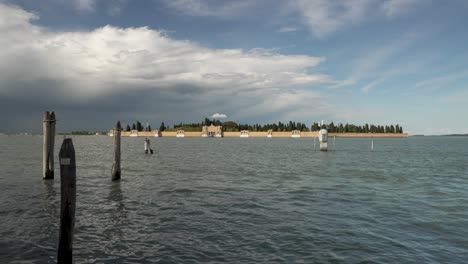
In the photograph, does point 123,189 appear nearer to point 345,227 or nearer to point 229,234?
point 229,234

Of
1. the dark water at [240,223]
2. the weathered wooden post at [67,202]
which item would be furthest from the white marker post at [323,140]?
the weathered wooden post at [67,202]

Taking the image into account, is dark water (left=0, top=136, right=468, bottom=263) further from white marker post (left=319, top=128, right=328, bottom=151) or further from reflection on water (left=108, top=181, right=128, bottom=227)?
white marker post (left=319, top=128, right=328, bottom=151)

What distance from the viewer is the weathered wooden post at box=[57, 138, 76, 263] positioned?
8.05 meters

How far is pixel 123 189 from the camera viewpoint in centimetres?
1978

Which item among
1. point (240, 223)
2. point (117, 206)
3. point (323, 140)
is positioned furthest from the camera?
point (323, 140)

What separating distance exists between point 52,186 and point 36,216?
24.1 feet

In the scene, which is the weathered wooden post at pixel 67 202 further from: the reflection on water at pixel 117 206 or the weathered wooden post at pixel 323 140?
the weathered wooden post at pixel 323 140

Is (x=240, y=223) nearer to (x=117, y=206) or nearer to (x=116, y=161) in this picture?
(x=117, y=206)

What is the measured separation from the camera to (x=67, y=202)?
8180 millimetres

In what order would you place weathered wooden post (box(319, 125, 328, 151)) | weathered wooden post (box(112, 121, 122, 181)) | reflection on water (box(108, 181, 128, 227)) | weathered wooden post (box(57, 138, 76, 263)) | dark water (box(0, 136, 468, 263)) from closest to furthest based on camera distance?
weathered wooden post (box(57, 138, 76, 263)) < dark water (box(0, 136, 468, 263)) < reflection on water (box(108, 181, 128, 227)) < weathered wooden post (box(112, 121, 122, 181)) < weathered wooden post (box(319, 125, 328, 151))

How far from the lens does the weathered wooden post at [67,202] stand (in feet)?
26.4

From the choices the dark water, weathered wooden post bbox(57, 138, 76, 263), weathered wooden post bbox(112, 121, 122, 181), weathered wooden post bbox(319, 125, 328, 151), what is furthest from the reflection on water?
weathered wooden post bbox(319, 125, 328, 151)

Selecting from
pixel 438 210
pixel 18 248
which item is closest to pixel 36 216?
pixel 18 248

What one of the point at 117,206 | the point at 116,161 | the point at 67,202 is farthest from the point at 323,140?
the point at 67,202
